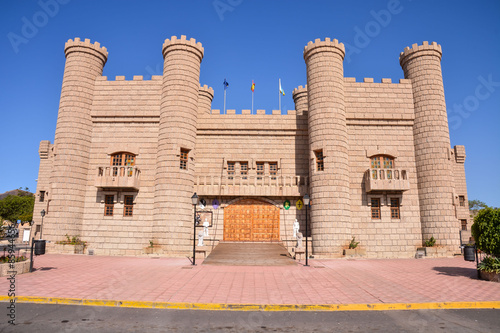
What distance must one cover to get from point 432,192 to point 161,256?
1777 cm

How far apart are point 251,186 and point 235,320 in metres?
14.4

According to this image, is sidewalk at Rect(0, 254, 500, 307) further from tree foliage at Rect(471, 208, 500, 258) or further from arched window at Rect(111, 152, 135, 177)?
arched window at Rect(111, 152, 135, 177)

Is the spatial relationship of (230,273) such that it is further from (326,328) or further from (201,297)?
(326,328)

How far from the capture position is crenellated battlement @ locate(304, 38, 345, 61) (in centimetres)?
2128

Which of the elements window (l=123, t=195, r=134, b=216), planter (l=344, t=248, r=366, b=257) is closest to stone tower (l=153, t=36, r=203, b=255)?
window (l=123, t=195, r=134, b=216)

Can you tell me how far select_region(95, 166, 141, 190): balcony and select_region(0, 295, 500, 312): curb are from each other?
39.6 feet

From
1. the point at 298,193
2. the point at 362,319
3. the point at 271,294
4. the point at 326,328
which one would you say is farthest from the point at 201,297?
the point at 298,193

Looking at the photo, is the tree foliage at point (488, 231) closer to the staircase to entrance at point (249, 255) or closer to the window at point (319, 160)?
the staircase to entrance at point (249, 255)

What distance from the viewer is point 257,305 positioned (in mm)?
7504

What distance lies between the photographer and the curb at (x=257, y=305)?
7469 mm

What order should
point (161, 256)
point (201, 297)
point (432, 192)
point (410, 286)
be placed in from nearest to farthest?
point (201, 297), point (410, 286), point (161, 256), point (432, 192)

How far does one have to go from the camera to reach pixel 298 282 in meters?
10.6

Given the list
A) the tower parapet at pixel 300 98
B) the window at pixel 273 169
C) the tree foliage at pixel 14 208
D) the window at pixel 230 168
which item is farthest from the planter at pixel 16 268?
the tree foliage at pixel 14 208

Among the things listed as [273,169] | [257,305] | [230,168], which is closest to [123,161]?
[230,168]
